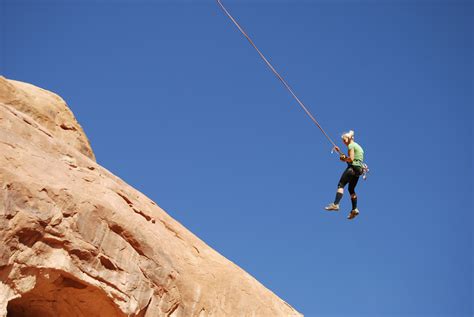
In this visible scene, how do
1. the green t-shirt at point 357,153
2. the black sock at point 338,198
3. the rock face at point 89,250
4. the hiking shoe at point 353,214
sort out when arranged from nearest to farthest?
the rock face at point 89,250
the black sock at point 338,198
the green t-shirt at point 357,153
the hiking shoe at point 353,214

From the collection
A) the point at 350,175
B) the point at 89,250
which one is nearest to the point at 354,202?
the point at 350,175

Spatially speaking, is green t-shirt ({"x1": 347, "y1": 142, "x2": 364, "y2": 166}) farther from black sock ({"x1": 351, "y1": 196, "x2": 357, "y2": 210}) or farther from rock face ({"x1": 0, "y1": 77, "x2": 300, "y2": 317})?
rock face ({"x1": 0, "y1": 77, "x2": 300, "y2": 317})

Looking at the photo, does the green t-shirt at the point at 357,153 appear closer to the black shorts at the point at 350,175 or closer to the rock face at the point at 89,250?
the black shorts at the point at 350,175

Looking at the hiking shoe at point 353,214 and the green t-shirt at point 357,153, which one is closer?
the green t-shirt at point 357,153

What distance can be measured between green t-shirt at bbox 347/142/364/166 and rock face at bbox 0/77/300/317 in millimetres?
5015

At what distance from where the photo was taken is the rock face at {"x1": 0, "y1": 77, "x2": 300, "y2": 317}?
53.7 feet

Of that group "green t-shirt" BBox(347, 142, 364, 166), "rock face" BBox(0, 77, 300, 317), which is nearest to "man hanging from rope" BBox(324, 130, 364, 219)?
"green t-shirt" BBox(347, 142, 364, 166)

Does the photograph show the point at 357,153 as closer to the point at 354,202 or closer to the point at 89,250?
the point at 354,202

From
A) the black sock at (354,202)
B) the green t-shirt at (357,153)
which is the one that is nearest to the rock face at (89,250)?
the black sock at (354,202)

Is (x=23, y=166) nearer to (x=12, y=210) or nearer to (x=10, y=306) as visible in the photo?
(x=12, y=210)

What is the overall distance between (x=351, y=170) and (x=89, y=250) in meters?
8.73

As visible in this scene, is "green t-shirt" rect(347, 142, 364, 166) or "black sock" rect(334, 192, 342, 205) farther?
→ "green t-shirt" rect(347, 142, 364, 166)

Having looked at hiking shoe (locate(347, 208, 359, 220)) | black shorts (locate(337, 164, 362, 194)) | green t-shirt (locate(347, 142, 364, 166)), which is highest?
green t-shirt (locate(347, 142, 364, 166))

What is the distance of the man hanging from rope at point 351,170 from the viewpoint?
72.1 ft
